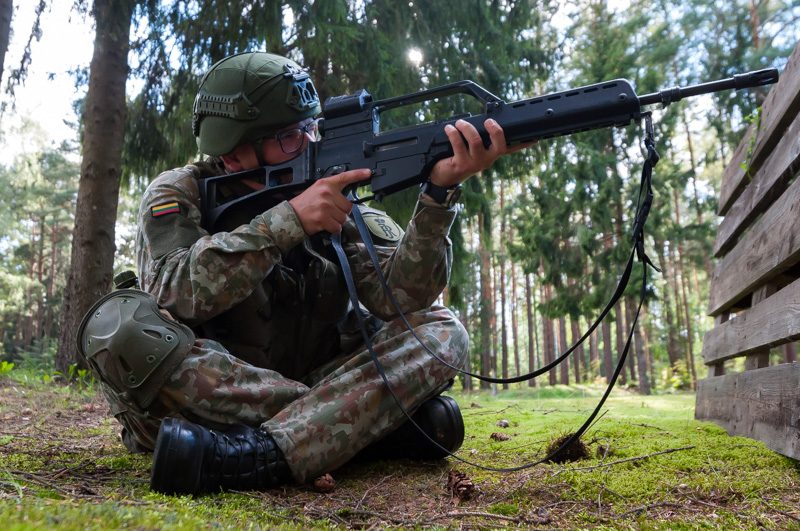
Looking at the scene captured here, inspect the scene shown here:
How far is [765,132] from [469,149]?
Answer: 1.59m

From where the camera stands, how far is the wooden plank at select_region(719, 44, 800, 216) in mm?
2449

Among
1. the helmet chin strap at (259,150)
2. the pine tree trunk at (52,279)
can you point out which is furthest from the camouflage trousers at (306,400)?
the pine tree trunk at (52,279)

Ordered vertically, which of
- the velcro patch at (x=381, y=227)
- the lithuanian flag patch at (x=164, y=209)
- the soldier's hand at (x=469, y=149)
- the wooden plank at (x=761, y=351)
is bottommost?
the wooden plank at (x=761, y=351)

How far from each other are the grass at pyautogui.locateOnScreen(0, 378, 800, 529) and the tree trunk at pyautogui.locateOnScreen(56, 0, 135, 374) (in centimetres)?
333

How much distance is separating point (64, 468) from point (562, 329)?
81.6ft

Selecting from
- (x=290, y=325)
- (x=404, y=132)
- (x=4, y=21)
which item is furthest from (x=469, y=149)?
(x=4, y=21)

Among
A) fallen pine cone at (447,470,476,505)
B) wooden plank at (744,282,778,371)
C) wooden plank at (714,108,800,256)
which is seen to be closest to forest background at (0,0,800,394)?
wooden plank at (714,108,800,256)

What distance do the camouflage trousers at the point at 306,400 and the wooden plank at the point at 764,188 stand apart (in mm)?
1656

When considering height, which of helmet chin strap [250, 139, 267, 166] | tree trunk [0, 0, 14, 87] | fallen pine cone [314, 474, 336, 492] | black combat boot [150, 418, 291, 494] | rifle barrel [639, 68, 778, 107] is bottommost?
fallen pine cone [314, 474, 336, 492]

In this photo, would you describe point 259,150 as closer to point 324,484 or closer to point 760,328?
point 324,484

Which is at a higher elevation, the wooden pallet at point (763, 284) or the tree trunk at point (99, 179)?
the tree trunk at point (99, 179)

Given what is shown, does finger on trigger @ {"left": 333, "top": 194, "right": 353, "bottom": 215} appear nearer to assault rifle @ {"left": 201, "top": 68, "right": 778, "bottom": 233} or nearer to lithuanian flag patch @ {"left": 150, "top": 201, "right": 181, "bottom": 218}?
assault rifle @ {"left": 201, "top": 68, "right": 778, "bottom": 233}

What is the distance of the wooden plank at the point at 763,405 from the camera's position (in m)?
2.06

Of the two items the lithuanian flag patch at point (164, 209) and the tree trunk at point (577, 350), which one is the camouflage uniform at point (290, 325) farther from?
the tree trunk at point (577, 350)
